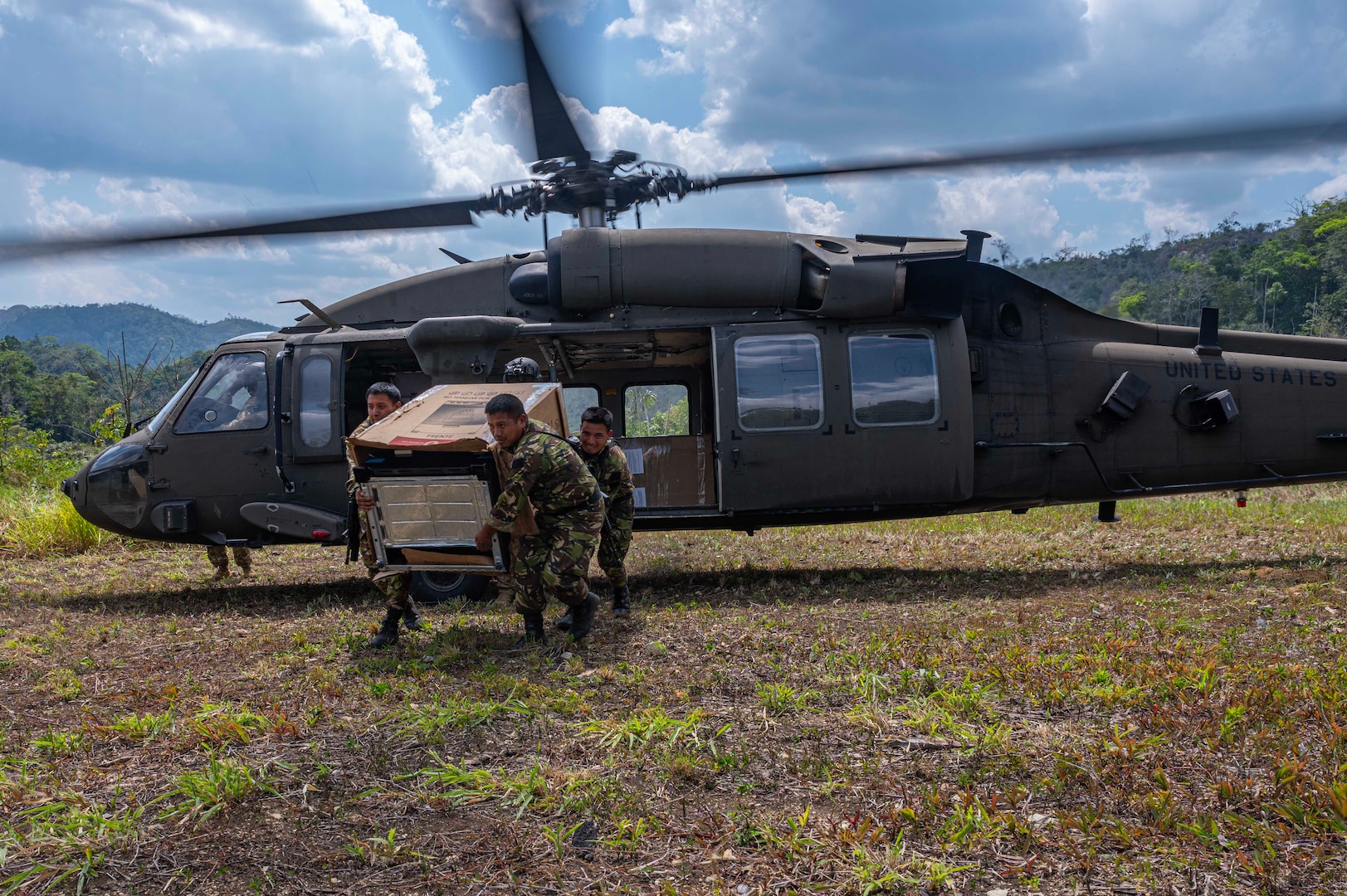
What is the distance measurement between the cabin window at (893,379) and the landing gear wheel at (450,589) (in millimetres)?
3227

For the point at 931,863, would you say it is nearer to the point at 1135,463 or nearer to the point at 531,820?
the point at 531,820

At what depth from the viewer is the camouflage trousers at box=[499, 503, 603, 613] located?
544 cm

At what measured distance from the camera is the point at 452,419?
18.6 ft

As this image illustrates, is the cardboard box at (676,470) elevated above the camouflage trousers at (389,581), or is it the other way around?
the cardboard box at (676,470)

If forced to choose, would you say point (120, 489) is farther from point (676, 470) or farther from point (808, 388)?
point (808, 388)

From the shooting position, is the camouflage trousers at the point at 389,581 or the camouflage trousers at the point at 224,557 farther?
the camouflage trousers at the point at 224,557

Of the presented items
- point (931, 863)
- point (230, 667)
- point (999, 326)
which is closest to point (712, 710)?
point (931, 863)

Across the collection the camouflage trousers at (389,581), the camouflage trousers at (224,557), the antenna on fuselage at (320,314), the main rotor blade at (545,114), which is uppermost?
the main rotor blade at (545,114)

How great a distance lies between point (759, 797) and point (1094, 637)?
2699 mm

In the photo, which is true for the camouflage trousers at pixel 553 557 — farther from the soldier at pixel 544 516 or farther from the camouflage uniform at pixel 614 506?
the camouflage uniform at pixel 614 506

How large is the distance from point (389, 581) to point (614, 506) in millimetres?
1597

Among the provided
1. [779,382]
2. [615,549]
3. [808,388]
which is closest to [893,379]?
[808,388]

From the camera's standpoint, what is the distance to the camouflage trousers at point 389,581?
5703 mm

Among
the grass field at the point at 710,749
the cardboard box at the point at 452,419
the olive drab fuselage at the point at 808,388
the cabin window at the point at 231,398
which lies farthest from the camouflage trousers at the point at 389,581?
the cabin window at the point at 231,398
